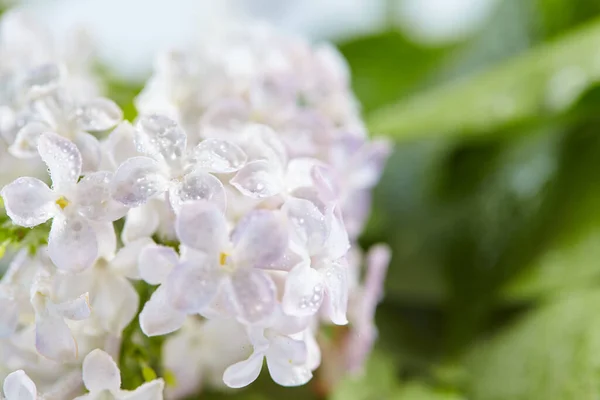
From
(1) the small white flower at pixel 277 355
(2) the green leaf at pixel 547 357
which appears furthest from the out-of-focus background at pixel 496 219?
(1) the small white flower at pixel 277 355

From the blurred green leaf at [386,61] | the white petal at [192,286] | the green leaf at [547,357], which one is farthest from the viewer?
the blurred green leaf at [386,61]

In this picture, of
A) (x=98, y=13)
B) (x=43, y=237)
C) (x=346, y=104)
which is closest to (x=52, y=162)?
(x=43, y=237)

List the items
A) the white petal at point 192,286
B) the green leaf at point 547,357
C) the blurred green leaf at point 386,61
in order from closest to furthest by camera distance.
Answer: the white petal at point 192,286
the green leaf at point 547,357
the blurred green leaf at point 386,61

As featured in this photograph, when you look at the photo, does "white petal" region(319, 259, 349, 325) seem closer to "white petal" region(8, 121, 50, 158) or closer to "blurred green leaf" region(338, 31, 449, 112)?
"white petal" region(8, 121, 50, 158)

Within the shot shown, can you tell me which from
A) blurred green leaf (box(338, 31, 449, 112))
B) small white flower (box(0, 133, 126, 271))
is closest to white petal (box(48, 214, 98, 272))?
small white flower (box(0, 133, 126, 271))

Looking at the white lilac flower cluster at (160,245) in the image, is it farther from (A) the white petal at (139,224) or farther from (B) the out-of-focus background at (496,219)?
(B) the out-of-focus background at (496,219)

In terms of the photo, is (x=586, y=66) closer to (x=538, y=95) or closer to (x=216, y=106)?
(x=538, y=95)
